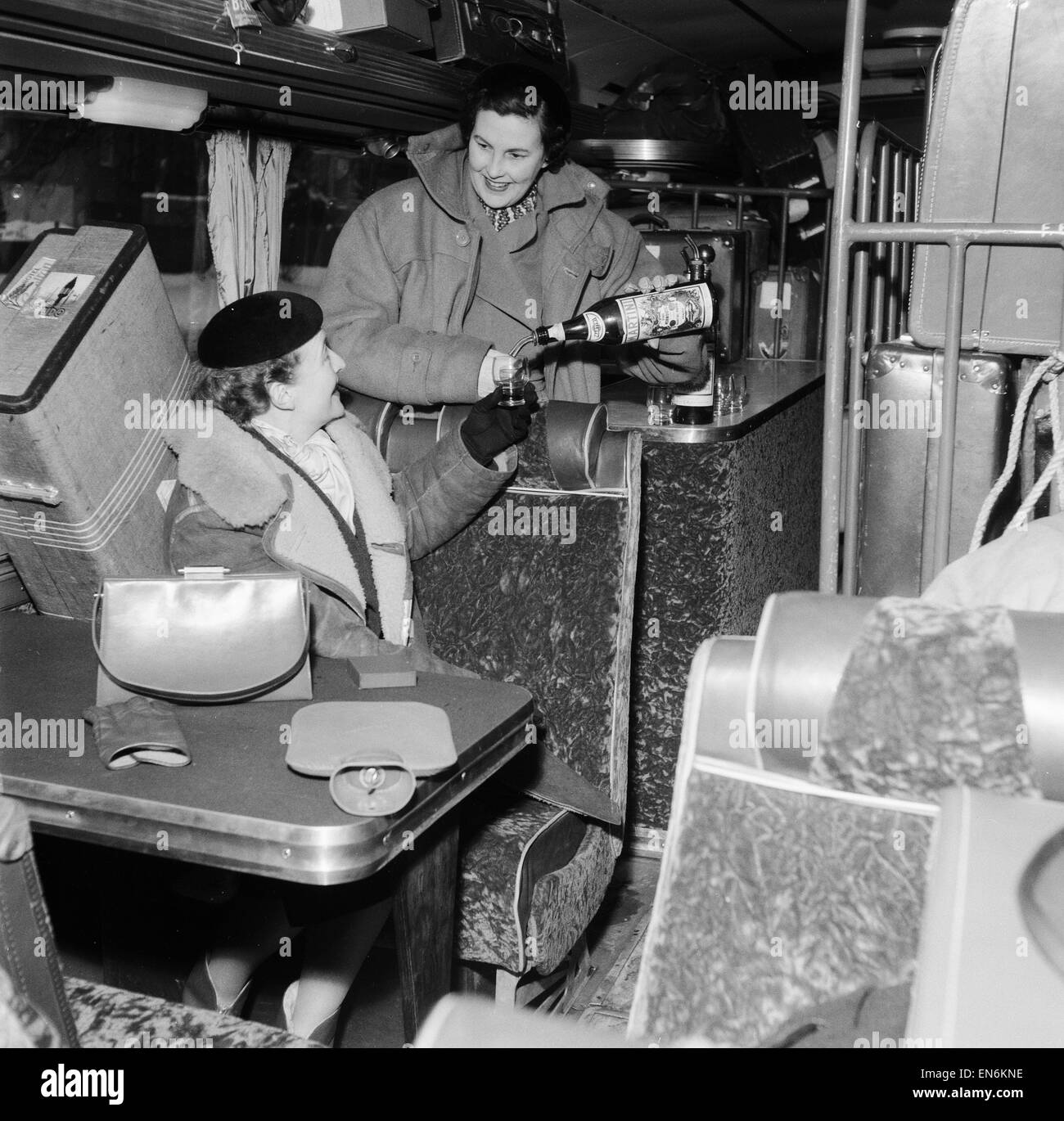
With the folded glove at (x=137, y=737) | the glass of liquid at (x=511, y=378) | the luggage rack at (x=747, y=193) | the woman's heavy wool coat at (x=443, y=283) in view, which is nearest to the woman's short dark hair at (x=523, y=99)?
the woman's heavy wool coat at (x=443, y=283)

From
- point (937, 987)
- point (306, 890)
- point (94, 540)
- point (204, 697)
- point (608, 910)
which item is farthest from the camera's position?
point (608, 910)

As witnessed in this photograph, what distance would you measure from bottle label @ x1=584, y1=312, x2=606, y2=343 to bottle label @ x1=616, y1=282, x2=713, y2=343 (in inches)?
1.8

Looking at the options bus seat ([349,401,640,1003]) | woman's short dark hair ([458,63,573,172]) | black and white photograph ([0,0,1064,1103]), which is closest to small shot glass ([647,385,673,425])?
black and white photograph ([0,0,1064,1103])

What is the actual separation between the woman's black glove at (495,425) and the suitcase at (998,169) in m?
0.75

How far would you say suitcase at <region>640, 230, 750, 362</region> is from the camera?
379cm

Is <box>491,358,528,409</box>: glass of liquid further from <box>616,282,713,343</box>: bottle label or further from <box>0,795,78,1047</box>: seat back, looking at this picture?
<box>0,795,78,1047</box>: seat back

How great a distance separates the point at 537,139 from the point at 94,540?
50.4 inches

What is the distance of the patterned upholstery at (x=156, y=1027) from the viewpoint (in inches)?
54.6

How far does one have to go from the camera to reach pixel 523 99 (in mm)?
2479

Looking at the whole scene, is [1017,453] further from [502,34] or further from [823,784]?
[502,34]

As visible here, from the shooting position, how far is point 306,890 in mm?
1791

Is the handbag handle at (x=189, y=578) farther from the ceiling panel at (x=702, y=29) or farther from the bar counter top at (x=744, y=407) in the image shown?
the ceiling panel at (x=702, y=29)

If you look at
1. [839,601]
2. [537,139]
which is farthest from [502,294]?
[839,601]

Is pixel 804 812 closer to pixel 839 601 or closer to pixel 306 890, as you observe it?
pixel 839 601
